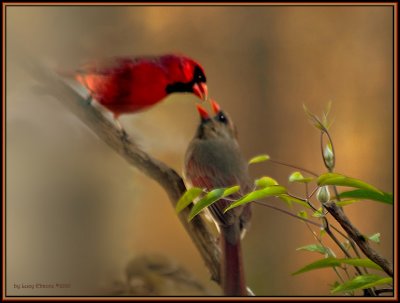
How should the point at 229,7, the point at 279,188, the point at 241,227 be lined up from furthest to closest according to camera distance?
the point at 229,7 → the point at 241,227 → the point at 279,188

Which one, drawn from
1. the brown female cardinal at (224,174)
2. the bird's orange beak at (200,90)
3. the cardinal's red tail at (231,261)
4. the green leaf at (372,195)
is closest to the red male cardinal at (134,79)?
the bird's orange beak at (200,90)

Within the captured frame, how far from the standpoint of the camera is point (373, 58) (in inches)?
63.7

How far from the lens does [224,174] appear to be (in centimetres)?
155

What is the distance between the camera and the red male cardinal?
1.58 metres

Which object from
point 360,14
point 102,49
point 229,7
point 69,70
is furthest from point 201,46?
point 360,14

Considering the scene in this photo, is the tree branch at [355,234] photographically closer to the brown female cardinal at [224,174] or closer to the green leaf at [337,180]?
the green leaf at [337,180]

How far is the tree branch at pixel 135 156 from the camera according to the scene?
1511 millimetres

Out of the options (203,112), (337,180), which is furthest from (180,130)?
(337,180)

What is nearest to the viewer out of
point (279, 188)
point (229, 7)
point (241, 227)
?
point (279, 188)

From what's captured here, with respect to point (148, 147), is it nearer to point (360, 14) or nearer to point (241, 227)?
point (241, 227)

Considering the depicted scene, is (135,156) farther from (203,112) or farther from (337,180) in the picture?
(337,180)

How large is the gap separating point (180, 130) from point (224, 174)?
0.20 meters

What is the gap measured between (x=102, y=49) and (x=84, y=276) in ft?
2.39

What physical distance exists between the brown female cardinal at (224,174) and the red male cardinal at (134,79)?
116 millimetres
